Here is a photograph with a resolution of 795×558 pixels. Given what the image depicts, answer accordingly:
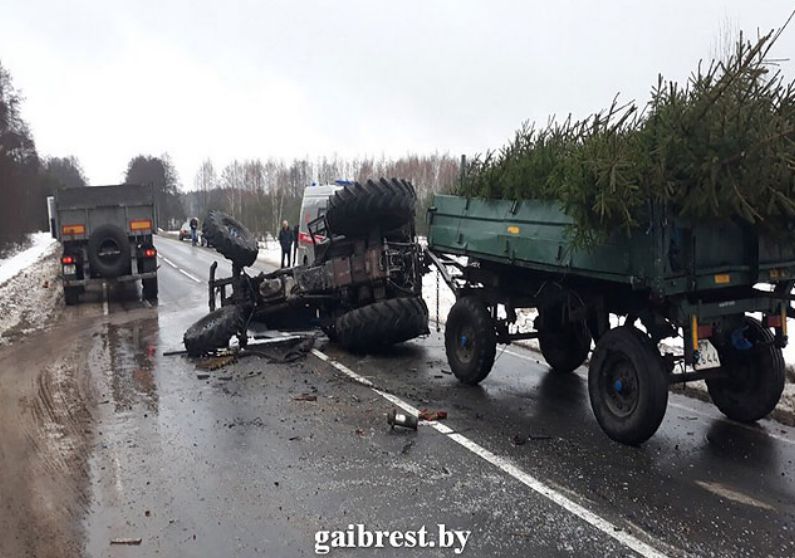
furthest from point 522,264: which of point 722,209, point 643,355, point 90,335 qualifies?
point 90,335

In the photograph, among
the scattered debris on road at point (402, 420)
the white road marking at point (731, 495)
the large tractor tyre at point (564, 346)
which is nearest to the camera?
the white road marking at point (731, 495)

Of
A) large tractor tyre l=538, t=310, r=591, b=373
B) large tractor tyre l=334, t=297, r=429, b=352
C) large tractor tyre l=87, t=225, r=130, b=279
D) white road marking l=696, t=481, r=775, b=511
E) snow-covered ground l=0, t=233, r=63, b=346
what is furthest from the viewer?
large tractor tyre l=87, t=225, r=130, b=279

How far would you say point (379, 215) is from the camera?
8.96 metres

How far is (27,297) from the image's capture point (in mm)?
16469

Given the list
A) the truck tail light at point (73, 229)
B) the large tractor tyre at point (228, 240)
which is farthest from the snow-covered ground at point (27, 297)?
the large tractor tyre at point (228, 240)

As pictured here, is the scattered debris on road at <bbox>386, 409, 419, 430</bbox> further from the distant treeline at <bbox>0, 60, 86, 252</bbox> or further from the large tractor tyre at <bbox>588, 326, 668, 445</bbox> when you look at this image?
the distant treeline at <bbox>0, 60, 86, 252</bbox>

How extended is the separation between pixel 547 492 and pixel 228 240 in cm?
658

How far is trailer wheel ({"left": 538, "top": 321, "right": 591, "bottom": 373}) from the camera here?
25.4ft

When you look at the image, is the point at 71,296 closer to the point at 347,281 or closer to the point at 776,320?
the point at 347,281

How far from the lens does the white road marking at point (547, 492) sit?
384cm

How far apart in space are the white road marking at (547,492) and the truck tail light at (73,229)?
1141 centimetres

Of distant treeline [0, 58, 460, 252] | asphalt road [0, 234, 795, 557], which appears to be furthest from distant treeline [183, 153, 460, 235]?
asphalt road [0, 234, 795, 557]

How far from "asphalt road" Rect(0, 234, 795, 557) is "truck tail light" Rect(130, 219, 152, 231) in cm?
847

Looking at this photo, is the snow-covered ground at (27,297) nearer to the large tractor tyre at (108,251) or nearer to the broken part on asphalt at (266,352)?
the large tractor tyre at (108,251)
